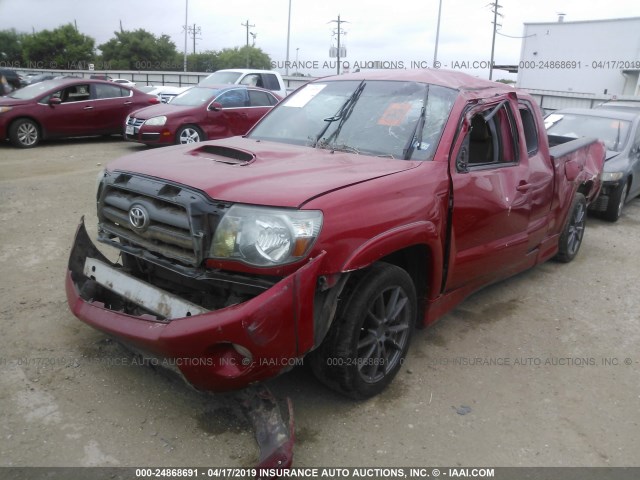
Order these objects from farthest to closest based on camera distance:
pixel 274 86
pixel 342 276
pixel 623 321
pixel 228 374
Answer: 1. pixel 274 86
2. pixel 623 321
3. pixel 342 276
4. pixel 228 374

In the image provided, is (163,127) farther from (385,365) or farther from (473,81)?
(385,365)

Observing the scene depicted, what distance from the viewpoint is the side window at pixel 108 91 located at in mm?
12125

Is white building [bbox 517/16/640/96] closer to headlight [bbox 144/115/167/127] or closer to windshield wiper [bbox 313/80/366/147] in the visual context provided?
headlight [bbox 144/115/167/127]

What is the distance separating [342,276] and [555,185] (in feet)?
9.38

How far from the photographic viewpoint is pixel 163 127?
1047cm

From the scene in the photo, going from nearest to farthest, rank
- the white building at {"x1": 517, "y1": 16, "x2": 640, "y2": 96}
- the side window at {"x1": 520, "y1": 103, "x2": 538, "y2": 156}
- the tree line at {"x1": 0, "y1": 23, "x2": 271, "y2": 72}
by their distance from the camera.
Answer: the side window at {"x1": 520, "y1": 103, "x2": 538, "y2": 156} < the white building at {"x1": 517, "y1": 16, "x2": 640, "y2": 96} < the tree line at {"x1": 0, "y1": 23, "x2": 271, "y2": 72}

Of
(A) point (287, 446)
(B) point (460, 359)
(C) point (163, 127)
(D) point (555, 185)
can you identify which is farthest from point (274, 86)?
(A) point (287, 446)

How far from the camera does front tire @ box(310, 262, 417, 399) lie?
2.91m

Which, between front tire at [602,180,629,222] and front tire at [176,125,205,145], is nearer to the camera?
front tire at [602,180,629,222]

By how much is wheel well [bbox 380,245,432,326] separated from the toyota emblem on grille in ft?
4.49

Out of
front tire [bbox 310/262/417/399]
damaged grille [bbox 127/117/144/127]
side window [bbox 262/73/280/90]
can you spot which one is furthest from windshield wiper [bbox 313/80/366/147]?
side window [bbox 262/73/280/90]

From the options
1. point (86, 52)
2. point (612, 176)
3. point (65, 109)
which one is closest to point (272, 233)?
point (612, 176)

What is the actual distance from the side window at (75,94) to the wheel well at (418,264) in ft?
34.2

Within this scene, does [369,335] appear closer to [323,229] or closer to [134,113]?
[323,229]
